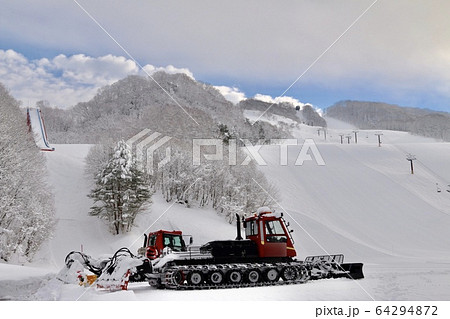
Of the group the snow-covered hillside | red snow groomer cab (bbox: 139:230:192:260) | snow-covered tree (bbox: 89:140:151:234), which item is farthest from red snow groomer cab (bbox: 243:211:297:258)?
snow-covered tree (bbox: 89:140:151:234)

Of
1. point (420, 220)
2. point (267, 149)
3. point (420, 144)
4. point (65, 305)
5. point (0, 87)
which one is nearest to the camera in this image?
point (65, 305)

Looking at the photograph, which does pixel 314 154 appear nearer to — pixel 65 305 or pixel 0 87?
pixel 0 87

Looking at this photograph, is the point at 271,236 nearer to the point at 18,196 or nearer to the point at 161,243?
the point at 161,243

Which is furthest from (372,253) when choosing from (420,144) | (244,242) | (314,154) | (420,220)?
(420,144)

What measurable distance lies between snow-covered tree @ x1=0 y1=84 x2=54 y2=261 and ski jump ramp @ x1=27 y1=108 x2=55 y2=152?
8.00ft

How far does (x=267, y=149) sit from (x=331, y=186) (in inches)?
369

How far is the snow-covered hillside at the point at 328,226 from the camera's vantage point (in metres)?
8.90

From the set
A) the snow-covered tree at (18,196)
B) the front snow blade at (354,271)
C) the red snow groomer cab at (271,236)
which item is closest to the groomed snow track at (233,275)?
the red snow groomer cab at (271,236)

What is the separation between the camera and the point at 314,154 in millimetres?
55094

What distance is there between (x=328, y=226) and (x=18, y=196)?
1969 cm

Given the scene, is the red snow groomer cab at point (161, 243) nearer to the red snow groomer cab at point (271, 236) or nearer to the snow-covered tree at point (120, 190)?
the red snow groomer cab at point (271, 236)

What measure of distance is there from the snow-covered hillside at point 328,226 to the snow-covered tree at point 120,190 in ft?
3.11

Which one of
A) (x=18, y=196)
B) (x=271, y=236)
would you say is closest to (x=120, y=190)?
(x=18, y=196)

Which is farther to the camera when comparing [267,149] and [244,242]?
[267,149]
